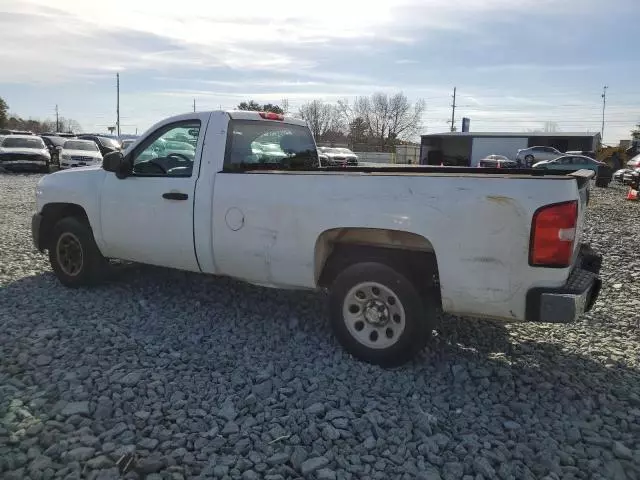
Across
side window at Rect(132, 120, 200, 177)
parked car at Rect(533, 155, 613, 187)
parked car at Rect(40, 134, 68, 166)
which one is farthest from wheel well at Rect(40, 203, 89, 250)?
parked car at Rect(40, 134, 68, 166)

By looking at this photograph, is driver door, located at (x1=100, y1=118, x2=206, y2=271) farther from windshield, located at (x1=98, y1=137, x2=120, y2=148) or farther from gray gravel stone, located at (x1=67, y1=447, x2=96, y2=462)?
windshield, located at (x1=98, y1=137, x2=120, y2=148)

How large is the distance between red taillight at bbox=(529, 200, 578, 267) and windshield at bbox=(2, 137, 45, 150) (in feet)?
88.7

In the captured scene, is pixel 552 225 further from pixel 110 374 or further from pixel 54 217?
pixel 54 217

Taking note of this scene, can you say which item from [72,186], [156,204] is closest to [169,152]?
[156,204]

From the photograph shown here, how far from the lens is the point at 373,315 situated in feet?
13.5

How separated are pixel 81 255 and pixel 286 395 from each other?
331 cm

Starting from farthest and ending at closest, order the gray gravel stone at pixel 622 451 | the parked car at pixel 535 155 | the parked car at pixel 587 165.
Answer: the parked car at pixel 535 155 → the parked car at pixel 587 165 → the gray gravel stone at pixel 622 451

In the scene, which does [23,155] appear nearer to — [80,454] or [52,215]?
[52,215]

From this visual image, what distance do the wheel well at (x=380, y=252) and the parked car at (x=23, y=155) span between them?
80.8ft

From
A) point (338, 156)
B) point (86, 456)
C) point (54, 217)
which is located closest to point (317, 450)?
point (86, 456)

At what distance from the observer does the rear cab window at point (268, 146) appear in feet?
16.0

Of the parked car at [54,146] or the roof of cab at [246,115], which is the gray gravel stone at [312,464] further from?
the parked car at [54,146]

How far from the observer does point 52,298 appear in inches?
218

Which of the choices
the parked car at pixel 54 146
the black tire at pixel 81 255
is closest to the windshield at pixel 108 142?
the parked car at pixel 54 146
